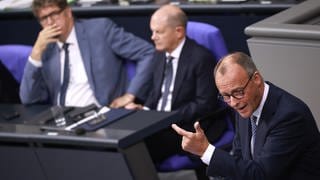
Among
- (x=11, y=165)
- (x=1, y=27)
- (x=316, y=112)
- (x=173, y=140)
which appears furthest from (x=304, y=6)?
(x=1, y=27)

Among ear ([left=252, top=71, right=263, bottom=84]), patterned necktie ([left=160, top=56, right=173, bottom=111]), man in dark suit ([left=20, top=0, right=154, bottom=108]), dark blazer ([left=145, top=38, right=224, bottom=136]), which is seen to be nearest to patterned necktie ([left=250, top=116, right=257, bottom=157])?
ear ([left=252, top=71, right=263, bottom=84])

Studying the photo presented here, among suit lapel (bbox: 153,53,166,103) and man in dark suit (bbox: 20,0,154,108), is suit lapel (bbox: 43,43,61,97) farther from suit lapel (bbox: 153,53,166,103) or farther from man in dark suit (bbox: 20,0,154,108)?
suit lapel (bbox: 153,53,166,103)

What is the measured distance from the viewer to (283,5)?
14.7 ft

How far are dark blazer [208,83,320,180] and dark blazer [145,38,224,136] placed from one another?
1131 millimetres

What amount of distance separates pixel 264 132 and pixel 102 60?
165 cm

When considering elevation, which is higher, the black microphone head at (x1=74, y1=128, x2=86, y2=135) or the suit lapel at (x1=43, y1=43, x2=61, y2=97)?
the suit lapel at (x1=43, y1=43, x2=61, y2=97)

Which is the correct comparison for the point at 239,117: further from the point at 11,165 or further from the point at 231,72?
the point at 11,165

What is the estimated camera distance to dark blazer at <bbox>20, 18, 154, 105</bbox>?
4180 millimetres

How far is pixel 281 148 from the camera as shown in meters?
2.64

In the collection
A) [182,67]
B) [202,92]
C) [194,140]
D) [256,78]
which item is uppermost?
[256,78]

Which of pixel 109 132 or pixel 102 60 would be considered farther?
pixel 102 60

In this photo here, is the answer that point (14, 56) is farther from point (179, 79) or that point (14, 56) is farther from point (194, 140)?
point (194, 140)

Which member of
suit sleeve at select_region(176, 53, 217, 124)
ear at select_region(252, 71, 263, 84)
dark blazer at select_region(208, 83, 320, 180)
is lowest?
suit sleeve at select_region(176, 53, 217, 124)

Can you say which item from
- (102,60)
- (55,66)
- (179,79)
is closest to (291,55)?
(179,79)
